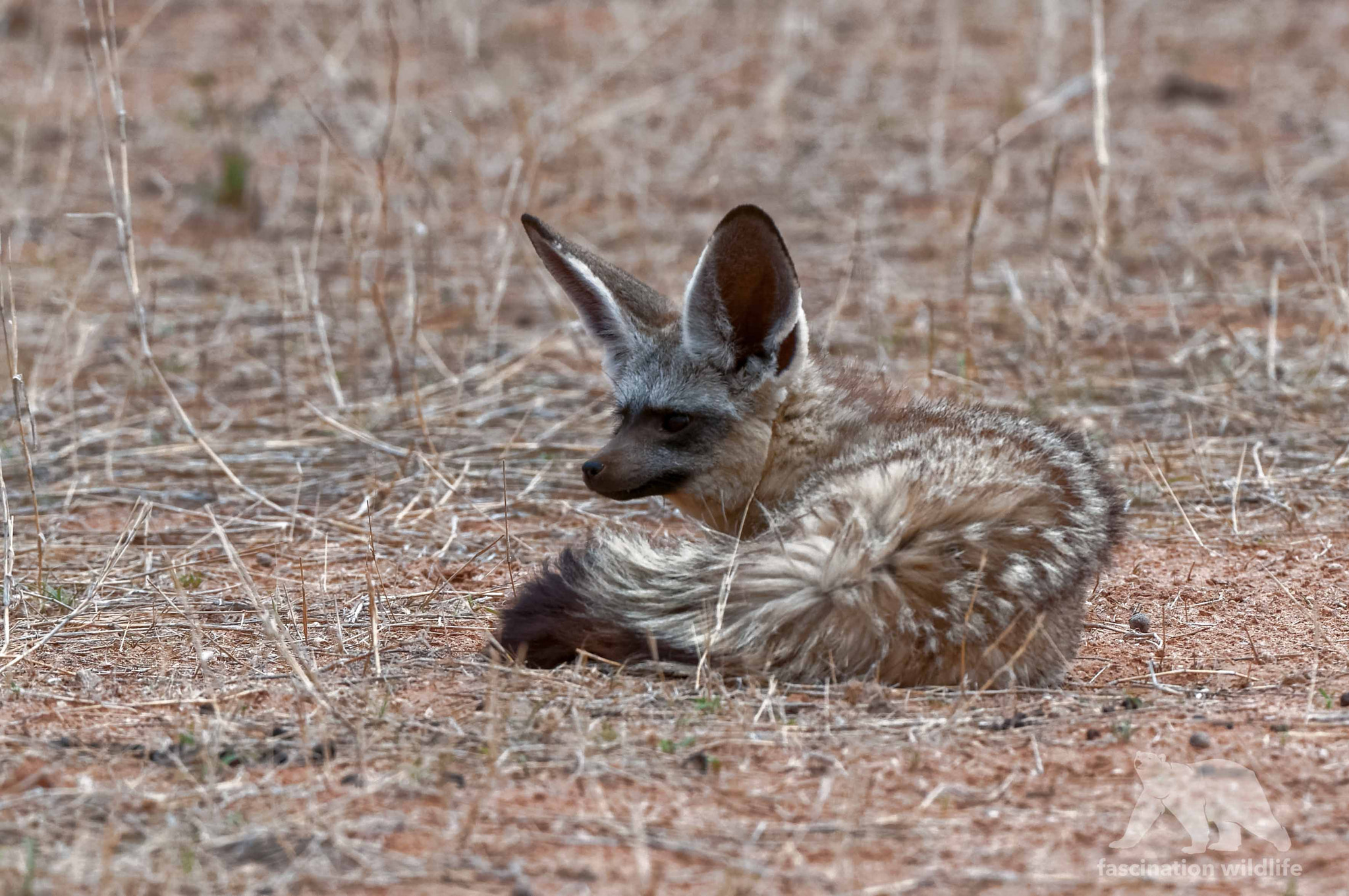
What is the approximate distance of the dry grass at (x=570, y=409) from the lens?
10.2 feet

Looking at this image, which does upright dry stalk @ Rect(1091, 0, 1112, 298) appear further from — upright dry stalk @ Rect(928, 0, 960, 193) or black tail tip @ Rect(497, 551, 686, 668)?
black tail tip @ Rect(497, 551, 686, 668)

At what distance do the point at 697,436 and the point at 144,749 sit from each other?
2.07 meters

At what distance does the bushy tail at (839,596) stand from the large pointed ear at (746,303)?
0.86 m

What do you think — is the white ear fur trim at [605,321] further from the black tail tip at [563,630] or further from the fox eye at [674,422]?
the black tail tip at [563,630]

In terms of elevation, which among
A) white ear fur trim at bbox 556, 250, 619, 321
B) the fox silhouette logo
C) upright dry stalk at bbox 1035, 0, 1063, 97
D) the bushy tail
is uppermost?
upright dry stalk at bbox 1035, 0, 1063, 97

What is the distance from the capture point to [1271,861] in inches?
115

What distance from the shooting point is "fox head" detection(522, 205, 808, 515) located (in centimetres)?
462

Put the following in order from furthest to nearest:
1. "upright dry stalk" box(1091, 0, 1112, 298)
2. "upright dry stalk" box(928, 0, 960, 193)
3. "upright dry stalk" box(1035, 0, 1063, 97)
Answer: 1. "upright dry stalk" box(1035, 0, 1063, 97)
2. "upright dry stalk" box(928, 0, 960, 193)
3. "upright dry stalk" box(1091, 0, 1112, 298)

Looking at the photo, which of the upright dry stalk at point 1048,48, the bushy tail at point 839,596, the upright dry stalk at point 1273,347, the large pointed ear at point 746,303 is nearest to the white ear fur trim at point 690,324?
the large pointed ear at point 746,303

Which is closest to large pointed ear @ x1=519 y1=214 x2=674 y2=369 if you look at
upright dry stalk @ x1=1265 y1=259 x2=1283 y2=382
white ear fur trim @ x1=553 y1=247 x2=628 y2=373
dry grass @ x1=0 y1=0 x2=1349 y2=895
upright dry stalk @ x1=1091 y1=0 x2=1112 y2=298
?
white ear fur trim @ x1=553 y1=247 x2=628 y2=373

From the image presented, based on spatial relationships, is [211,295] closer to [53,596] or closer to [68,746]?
[53,596]

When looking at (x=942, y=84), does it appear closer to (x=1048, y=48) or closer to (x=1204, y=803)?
(x=1048, y=48)

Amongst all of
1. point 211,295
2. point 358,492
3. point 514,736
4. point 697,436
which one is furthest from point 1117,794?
point 211,295

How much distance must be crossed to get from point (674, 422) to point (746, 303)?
475 mm
